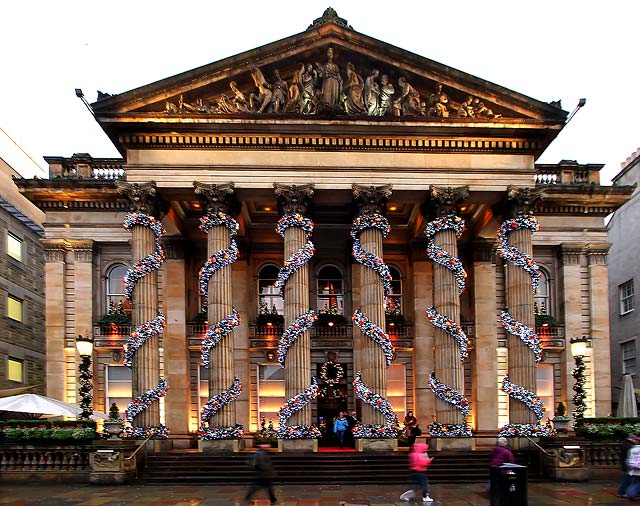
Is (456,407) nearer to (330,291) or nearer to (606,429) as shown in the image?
(606,429)

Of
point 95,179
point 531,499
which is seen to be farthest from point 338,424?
point 95,179

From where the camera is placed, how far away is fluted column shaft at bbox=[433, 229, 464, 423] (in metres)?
27.1

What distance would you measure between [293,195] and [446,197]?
6062 millimetres

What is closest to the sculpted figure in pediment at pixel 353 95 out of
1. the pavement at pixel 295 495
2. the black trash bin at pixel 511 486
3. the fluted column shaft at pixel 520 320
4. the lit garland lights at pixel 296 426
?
the fluted column shaft at pixel 520 320

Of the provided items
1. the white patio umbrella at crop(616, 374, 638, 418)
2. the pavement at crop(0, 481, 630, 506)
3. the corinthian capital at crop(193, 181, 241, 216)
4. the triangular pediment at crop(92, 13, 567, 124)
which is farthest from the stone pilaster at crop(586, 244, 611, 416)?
the corinthian capital at crop(193, 181, 241, 216)

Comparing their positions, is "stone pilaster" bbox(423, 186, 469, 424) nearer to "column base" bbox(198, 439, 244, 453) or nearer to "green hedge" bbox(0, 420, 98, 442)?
"column base" bbox(198, 439, 244, 453)

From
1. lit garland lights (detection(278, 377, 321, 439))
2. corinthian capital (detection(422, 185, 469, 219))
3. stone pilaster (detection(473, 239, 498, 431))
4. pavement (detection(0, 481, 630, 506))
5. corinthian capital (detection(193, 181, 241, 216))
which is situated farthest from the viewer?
stone pilaster (detection(473, 239, 498, 431))

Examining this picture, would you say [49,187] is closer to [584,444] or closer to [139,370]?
[139,370]

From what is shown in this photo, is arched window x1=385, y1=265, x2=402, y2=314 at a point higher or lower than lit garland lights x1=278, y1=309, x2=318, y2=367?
higher

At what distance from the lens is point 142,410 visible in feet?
86.0

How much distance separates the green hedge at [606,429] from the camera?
81.9 ft

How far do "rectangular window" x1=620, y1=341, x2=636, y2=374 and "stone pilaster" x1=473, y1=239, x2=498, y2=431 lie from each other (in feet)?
34.3

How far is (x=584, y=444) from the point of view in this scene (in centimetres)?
2444

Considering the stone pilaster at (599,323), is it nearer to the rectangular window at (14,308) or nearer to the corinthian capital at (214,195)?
the corinthian capital at (214,195)
